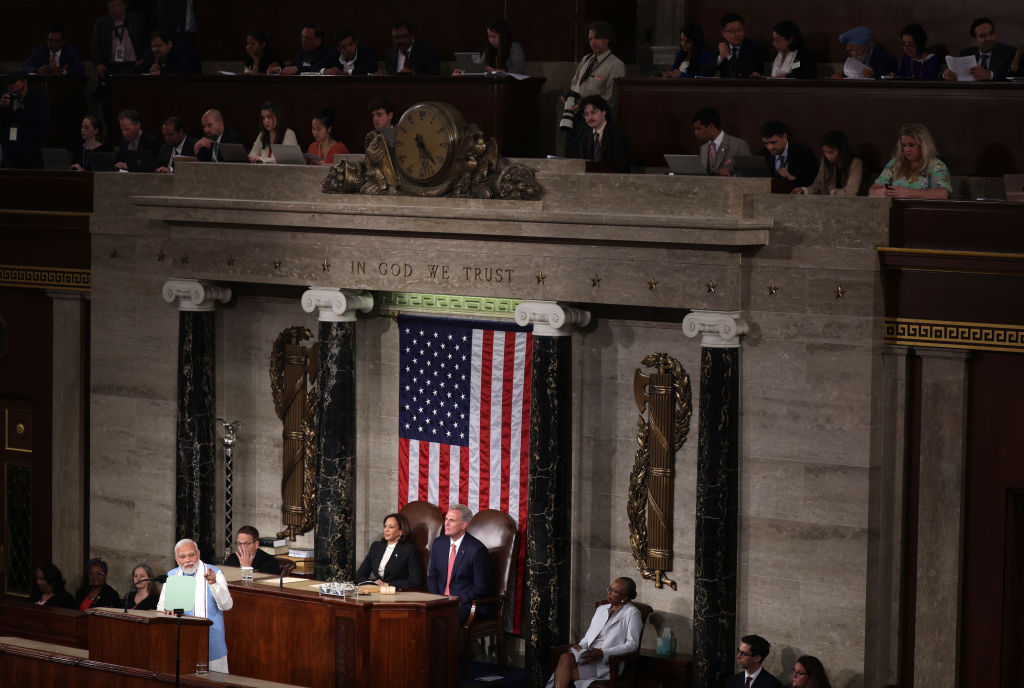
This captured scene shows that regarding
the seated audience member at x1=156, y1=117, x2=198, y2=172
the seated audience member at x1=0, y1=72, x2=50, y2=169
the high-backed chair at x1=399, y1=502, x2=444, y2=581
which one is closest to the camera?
the high-backed chair at x1=399, y1=502, x2=444, y2=581

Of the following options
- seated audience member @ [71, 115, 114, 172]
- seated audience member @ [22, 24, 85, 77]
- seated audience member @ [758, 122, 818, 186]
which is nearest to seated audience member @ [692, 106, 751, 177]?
seated audience member @ [758, 122, 818, 186]

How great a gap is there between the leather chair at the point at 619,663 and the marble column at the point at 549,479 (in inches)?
8.1

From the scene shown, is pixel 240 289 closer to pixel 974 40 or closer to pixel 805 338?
pixel 805 338

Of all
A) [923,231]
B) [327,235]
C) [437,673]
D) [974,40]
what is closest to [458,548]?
[437,673]

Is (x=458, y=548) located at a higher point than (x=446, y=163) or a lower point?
lower

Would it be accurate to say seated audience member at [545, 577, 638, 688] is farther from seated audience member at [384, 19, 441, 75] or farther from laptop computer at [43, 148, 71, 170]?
laptop computer at [43, 148, 71, 170]

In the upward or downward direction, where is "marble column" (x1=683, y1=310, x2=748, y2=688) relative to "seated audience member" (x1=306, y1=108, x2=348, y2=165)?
downward

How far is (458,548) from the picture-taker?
14.3 metres

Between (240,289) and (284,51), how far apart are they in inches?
145

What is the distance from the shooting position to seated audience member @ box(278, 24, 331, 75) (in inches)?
666

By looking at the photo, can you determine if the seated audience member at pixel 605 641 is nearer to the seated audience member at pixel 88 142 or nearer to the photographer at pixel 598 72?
the photographer at pixel 598 72

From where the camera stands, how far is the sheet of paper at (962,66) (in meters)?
13.5

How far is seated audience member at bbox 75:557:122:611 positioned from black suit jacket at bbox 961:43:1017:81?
29.3 feet

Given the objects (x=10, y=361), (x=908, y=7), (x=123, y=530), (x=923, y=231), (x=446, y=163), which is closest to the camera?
(x=923, y=231)
